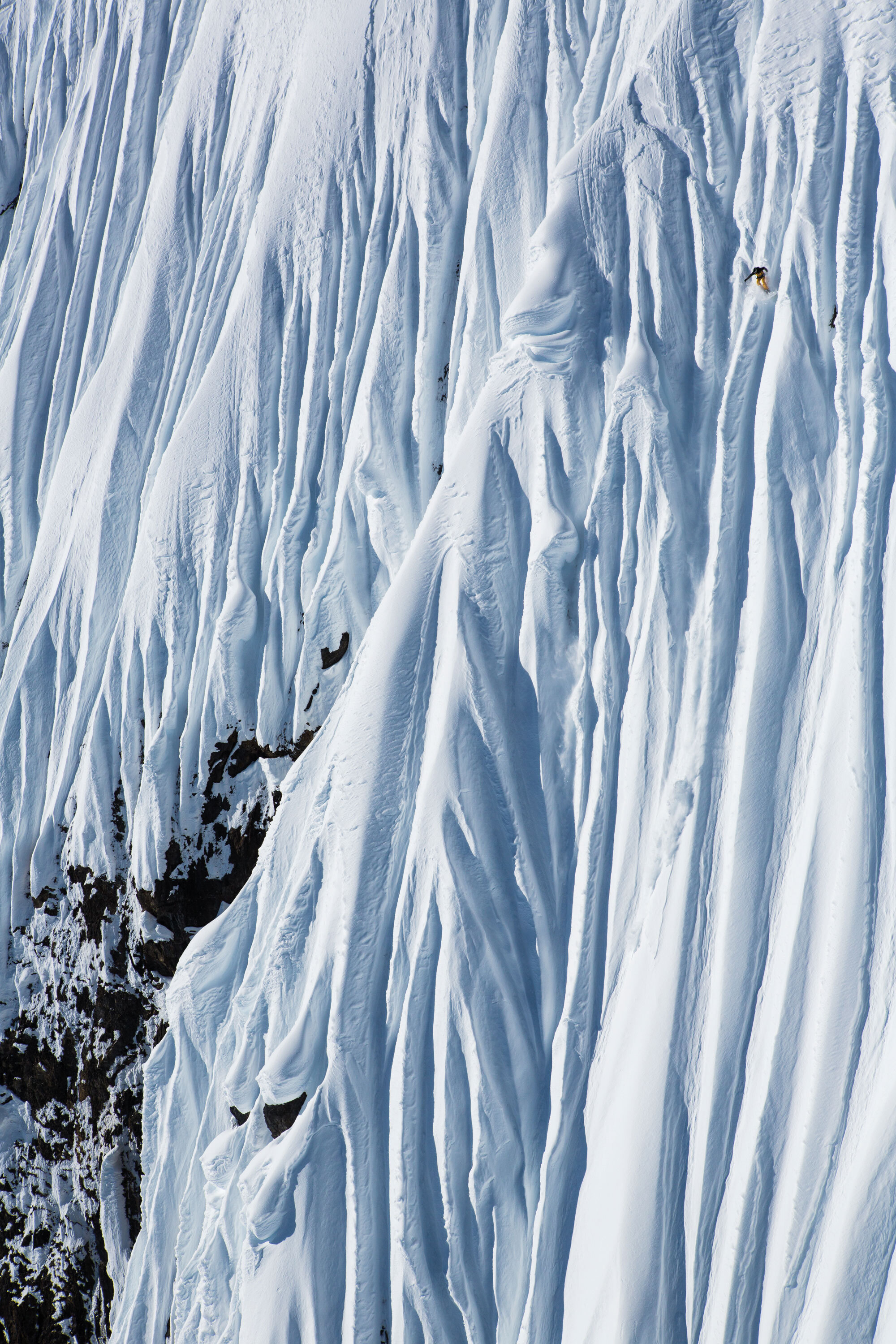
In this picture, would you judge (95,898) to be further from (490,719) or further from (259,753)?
(490,719)

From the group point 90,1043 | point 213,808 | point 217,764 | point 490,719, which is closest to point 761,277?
point 490,719

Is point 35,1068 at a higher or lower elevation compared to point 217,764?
lower

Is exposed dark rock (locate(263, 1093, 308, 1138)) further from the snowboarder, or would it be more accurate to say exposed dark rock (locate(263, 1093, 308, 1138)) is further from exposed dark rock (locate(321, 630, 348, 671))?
the snowboarder

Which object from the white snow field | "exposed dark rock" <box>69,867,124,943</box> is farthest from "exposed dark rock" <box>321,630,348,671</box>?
"exposed dark rock" <box>69,867,124,943</box>

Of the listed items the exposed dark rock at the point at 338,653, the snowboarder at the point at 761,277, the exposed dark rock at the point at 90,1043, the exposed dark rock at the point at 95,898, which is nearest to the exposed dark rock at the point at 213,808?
the exposed dark rock at the point at 90,1043

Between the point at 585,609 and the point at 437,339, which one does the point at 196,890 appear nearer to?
the point at 585,609
